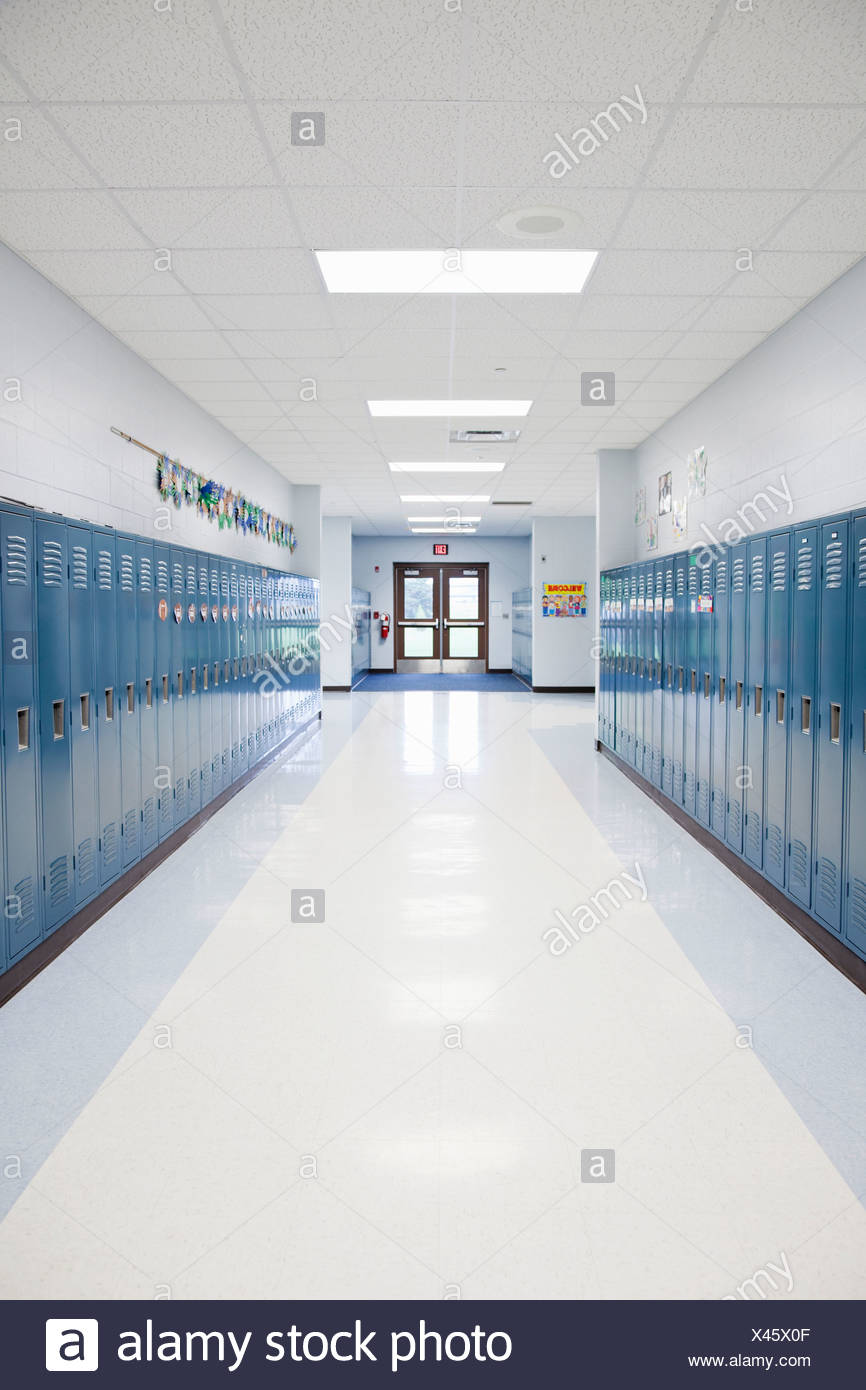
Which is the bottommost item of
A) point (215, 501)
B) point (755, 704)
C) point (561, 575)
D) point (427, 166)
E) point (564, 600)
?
point (755, 704)

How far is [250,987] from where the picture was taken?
11.0 ft

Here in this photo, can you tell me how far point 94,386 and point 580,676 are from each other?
1139 centimetres

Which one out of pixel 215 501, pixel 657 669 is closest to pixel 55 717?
pixel 215 501

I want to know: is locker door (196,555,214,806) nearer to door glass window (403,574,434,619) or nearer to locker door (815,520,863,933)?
locker door (815,520,863,933)

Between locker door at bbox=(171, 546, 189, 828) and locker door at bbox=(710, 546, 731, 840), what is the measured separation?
10.2 feet

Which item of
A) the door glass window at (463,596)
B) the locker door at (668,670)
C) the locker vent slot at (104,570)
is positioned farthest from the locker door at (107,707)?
the door glass window at (463,596)

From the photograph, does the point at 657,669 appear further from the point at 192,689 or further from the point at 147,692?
the point at 147,692

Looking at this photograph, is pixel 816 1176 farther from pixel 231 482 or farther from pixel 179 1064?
pixel 231 482

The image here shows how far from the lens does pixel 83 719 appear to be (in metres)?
4.03

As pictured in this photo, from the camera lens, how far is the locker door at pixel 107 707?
4.17 metres

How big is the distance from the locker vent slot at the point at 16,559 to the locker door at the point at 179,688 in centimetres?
194

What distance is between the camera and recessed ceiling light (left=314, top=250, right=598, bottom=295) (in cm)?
418

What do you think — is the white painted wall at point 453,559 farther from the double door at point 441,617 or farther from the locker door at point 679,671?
→ the locker door at point 679,671

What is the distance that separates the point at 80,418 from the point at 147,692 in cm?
143
